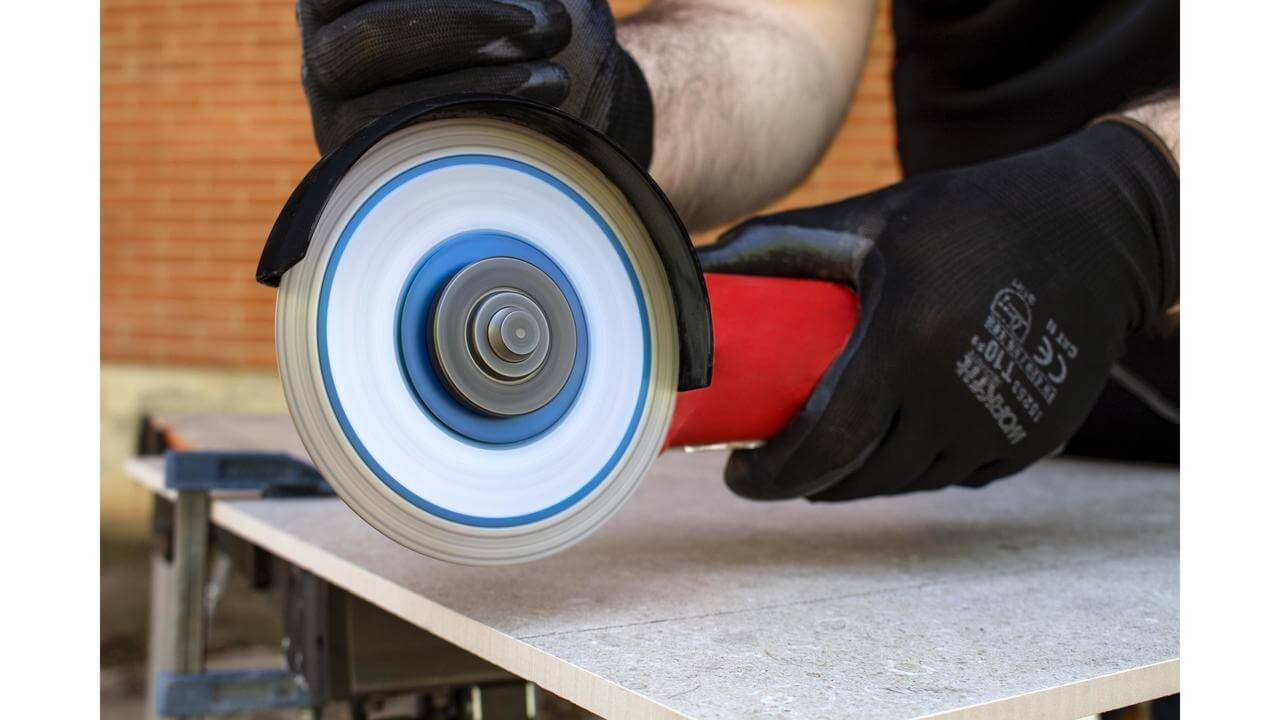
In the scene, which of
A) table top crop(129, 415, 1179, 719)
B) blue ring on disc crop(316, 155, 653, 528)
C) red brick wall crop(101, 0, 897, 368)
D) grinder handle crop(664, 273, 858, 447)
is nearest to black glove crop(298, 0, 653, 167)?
blue ring on disc crop(316, 155, 653, 528)

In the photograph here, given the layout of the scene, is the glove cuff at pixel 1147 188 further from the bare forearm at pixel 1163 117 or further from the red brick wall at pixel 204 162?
the red brick wall at pixel 204 162

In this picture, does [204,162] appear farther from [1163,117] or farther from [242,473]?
[1163,117]

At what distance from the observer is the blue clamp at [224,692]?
4.28ft

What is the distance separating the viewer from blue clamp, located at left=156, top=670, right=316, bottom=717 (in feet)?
4.28

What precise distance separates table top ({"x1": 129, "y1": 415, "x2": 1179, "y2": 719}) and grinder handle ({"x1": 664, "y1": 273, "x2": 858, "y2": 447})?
0.43 feet

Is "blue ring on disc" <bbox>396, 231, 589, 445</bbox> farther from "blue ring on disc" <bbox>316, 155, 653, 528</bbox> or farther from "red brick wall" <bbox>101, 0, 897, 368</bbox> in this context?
"red brick wall" <bbox>101, 0, 897, 368</bbox>

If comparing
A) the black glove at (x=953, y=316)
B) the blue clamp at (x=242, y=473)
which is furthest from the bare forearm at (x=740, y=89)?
the blue clamp at (x=242, y=473)

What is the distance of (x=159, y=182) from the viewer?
4.49m

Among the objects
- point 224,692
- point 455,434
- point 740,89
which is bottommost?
point 224,692

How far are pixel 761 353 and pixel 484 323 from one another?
254 mm

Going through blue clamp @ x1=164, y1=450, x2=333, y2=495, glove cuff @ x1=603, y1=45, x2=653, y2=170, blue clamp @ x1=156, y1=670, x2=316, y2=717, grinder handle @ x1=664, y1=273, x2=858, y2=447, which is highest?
glove cuff @ x1=603, y1=45, x2=653, y2=170

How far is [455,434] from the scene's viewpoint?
0.64m

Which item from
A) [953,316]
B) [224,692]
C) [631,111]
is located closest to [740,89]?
[631,111]

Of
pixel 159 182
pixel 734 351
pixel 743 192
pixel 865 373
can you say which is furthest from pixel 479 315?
pixel 159 182
